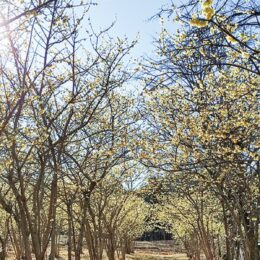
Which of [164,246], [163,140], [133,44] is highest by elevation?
[133,44]

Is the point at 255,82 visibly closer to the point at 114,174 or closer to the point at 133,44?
the point at 133,44

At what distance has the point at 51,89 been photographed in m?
9.04

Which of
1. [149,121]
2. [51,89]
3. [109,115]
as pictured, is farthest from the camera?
[109,115]

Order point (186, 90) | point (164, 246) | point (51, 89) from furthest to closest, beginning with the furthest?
1. point (164, 246)
2. point (186, 90)
3. point (51, 89)

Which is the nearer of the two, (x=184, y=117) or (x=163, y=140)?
(x=184, y=117)

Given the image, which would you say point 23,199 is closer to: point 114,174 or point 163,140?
point 163,140

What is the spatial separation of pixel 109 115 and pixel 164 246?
62.9m

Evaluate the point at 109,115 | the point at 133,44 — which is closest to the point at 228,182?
the point at 133,44

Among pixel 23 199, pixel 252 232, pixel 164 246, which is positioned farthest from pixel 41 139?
pixel 164 246

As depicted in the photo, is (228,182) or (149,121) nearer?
(228,182)

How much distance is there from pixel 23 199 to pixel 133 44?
15.6 ft

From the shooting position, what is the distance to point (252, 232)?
10422 millimetres

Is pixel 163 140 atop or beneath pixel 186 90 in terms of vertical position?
beneath

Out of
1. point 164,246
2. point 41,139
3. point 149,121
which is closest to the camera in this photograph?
point 41,139
